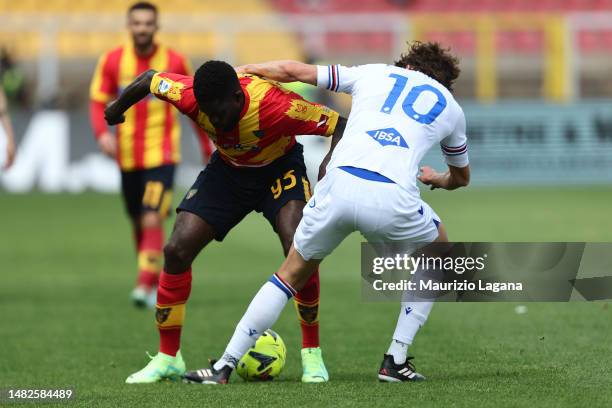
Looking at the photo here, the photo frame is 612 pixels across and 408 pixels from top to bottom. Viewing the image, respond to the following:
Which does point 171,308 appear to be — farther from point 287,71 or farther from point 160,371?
point 287,71

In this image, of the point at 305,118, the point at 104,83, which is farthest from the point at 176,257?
the point at 104,83

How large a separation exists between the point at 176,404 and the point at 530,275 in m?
1.95

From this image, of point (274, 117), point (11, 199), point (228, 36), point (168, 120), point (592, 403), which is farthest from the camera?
point (228, 36)

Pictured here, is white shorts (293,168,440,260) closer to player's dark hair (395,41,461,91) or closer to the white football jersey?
the white football jersey

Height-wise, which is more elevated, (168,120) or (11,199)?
(168,120)

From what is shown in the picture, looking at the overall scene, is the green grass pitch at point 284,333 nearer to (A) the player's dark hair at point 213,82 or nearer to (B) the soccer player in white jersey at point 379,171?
(B) the soccer player in white jersey at point 379,171

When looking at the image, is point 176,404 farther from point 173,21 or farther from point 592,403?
point 173,21

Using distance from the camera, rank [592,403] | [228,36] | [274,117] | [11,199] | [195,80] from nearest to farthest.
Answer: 1. [592,403]
2. [195,80]
3. [274,117]
4. [11,199]
5. [228,36]

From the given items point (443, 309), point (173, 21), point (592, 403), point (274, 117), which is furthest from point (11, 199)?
point (592, 403)

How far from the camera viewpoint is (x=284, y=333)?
28.2 ft

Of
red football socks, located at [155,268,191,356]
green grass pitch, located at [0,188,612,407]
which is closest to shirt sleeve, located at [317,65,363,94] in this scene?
red football socks, located at [155,268,191,356]

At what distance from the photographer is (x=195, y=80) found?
5965 mm

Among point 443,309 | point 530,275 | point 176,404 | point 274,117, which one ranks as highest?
point 274,117

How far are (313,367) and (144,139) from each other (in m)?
4.56
